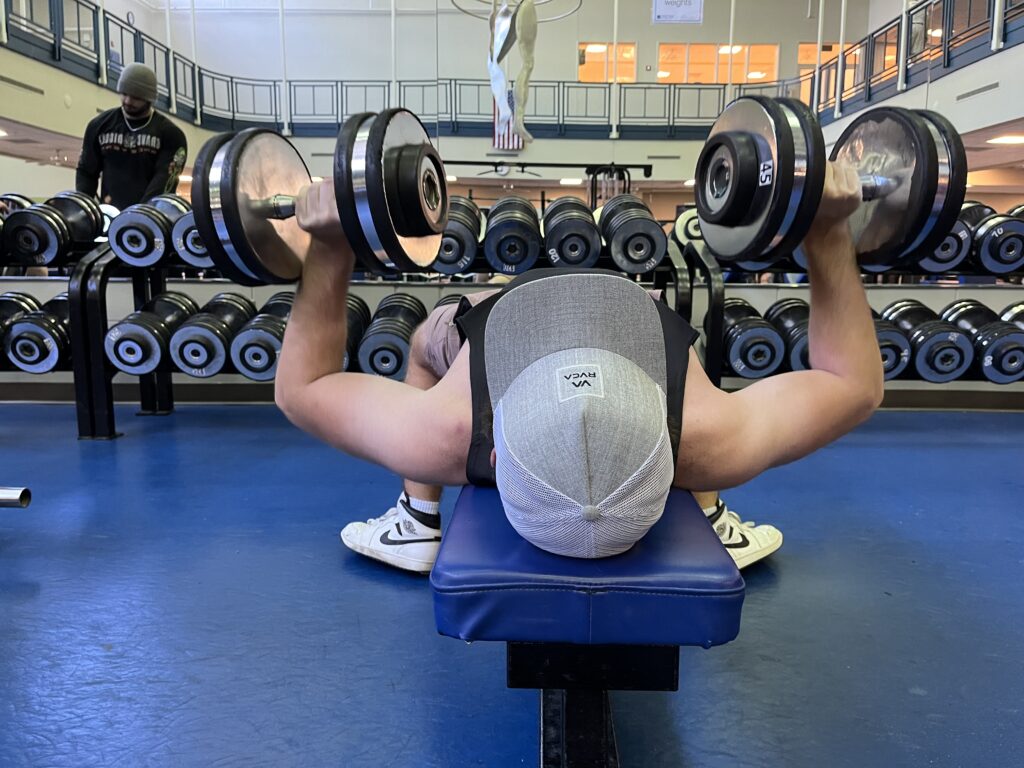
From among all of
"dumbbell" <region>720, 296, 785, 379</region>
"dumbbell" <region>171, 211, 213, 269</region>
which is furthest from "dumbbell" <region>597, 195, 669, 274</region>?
"dumbbell" <region>171, 211, 213, 269</region>

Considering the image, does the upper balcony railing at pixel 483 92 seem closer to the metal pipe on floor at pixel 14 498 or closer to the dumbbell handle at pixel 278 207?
the metal pipe on floor at pixel 14 498

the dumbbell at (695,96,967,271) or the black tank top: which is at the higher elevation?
the dumbbell at (695,96,967,271)

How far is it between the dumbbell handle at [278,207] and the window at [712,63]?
1080 centimetres

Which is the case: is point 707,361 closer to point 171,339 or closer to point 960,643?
point 960,643

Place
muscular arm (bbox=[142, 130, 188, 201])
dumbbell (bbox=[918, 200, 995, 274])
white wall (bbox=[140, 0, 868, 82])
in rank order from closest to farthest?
1. dumbbell (bbox=[918, 200, 995, 274])
2. muscular arm (bbox=[142, 130, 188, 201])
3. white wall (bbox=[140, 0, 868, 82])

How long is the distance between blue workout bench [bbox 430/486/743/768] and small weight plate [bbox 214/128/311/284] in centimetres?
48

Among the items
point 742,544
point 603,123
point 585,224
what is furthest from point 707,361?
point 603,123

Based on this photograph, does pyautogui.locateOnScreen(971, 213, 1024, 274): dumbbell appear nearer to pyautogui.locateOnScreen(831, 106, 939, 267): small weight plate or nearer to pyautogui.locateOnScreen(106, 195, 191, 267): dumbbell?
pyautogui.locateOnScreen(831, 106, 939, 267): small weight plate

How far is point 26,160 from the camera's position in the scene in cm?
847

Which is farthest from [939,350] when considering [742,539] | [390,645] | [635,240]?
[390,645]

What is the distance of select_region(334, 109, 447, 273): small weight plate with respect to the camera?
0.89m

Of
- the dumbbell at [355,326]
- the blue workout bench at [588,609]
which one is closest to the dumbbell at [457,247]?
the dumbbell at [355,326]

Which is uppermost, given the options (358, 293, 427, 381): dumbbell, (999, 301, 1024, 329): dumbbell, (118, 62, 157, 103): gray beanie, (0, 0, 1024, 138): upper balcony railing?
(0, 0, 1024, 138): upper balcony railing

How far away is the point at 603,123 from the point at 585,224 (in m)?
7.90
